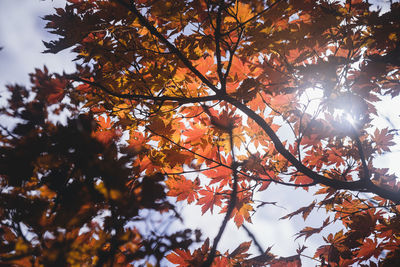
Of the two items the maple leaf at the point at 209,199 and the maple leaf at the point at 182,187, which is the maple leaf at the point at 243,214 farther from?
the maple leaf at the point at 182,187

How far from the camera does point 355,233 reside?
7.52ft

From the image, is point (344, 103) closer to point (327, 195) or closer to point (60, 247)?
point (327, 195)

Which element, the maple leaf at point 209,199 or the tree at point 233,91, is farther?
the maple leaf at point 209,199

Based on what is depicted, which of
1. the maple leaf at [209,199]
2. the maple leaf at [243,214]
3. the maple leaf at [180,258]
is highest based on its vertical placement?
the maple leaf at [209,199]

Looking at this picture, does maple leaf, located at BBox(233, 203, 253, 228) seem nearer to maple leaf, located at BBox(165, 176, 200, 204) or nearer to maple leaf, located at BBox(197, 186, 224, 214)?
maple leaf, located at BBox(197, 186, 224, 214)

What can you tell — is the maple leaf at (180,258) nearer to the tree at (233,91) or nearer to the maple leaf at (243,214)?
the tree at (233,91)

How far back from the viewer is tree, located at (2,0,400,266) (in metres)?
1.79

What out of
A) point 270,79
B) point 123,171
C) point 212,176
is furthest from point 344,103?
point 123,171

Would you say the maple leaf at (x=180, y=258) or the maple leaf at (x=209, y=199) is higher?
A: the maple leaf at (x=209, y=199)

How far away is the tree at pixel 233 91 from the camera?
179 cm

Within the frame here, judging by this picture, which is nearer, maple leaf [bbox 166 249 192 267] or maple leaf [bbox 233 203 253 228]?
maple leaf [bbox 166 249 192 267]

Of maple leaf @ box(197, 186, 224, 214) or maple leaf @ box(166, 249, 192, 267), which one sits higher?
maple leaf @ box(197, 186, 224, 214)

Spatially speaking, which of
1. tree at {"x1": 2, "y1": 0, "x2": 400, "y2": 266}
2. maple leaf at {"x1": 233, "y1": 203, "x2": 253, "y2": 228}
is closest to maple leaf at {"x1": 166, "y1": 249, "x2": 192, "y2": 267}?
tree at {"x1": 2, "y1": 0, "x2": 400, "y2": 266}

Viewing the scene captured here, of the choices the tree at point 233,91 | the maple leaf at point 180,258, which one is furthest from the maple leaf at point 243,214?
the maple leaf at point 180,258
